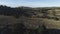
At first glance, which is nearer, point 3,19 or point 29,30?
point 29,30

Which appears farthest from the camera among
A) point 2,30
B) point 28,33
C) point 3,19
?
point 3,19

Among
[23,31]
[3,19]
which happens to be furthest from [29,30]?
[3,19]

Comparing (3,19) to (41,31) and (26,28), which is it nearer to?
(26,28)

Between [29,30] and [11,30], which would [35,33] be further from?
[11,30]

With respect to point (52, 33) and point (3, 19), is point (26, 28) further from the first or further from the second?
point (3, 19)

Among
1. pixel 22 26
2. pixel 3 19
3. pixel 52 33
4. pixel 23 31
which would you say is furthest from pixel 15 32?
pixel 3 19

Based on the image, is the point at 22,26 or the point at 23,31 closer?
the point at 23,31

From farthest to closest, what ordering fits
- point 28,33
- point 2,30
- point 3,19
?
point 3,19 → point 2,30 → point 28,33

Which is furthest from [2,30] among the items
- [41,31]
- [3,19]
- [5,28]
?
[3,19]
